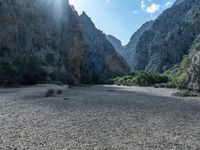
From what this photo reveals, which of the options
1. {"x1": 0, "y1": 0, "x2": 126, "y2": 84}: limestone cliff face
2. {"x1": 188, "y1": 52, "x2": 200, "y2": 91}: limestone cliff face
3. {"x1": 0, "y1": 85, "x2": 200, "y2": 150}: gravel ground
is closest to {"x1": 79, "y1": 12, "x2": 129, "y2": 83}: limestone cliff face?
{"x1": 0, "y1": 0, "x2": 126, "y2": 84}: limestone cliff face

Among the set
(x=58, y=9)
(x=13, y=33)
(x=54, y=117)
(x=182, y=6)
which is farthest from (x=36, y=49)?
(x=182, y=6)

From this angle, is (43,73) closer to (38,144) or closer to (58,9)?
(58,9)

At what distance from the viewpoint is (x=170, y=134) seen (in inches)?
551

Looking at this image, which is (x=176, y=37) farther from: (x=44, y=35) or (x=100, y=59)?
(x=44, y=35)

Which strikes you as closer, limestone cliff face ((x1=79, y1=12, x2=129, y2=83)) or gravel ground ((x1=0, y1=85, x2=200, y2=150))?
gravel ground ((x1=0, y1=85, x2=200, y2=150))

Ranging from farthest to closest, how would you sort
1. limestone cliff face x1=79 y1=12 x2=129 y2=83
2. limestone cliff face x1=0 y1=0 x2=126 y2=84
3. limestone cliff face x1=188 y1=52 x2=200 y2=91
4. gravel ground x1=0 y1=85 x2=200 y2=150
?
1. limestone cliff face x1=79 y1=12 x2=129 y2=83
2. limestone cliff face x1=0 y1=0 x2=126 y2=84
3. limestone cliff face x1=188 y1=52 x2=200 y2=91
4. gravel ground x1=0 y1=85 x2=200 y2=150

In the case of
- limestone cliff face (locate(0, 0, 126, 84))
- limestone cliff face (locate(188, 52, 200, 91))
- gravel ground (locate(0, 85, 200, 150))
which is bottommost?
gravel ground (locate(0, 85, 200, 150))

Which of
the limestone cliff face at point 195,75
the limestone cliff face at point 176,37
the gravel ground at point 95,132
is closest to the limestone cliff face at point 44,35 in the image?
the limestone cliff face at point 195,75

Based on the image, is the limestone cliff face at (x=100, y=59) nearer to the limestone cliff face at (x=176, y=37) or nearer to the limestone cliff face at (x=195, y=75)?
the limestone cliff face at (x=176, y=37)

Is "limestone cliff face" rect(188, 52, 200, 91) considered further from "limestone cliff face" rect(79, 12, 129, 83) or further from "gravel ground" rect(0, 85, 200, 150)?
"limestone cliff face" rect(79, 12, 129, 83)

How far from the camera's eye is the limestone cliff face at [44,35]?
69.3 metres

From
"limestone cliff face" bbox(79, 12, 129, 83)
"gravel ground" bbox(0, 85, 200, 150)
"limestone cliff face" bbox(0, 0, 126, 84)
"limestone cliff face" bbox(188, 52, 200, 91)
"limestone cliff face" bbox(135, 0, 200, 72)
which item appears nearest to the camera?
"gravel ground" bbox(0, 85, 200, 150)

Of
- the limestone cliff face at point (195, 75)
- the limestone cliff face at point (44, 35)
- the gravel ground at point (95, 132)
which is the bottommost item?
the gravel ground at point (95, 132)

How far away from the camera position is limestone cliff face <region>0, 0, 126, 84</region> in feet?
227
